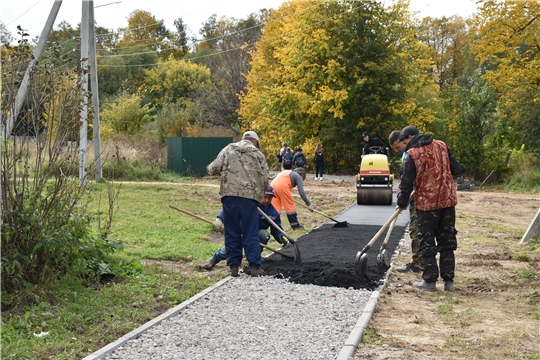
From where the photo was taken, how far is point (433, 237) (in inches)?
338

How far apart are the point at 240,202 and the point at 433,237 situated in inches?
96.4

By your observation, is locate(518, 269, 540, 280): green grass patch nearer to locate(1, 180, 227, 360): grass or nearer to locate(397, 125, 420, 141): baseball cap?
locate(397, 125, 420, 141): baseball cap

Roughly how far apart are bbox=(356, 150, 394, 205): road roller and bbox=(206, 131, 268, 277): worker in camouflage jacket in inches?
420

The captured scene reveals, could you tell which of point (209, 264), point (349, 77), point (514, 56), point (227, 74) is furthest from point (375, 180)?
point (227, 74)

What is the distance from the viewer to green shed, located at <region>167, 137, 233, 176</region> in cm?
3161

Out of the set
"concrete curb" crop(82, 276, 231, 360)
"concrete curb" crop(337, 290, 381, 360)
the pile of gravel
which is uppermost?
"concrete curb" crop(82, 276, 231, 360)

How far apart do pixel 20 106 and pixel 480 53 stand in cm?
2959

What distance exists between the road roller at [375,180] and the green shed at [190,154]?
42.7 ft

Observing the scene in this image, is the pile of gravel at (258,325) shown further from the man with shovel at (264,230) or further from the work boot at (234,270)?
the man with shovel at (264,230)

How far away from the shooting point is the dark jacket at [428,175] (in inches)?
334

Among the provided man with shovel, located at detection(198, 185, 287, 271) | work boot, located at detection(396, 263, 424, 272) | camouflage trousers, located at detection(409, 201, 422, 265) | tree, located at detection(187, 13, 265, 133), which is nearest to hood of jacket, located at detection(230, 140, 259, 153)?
man with shovel, located at detection(198, 185, 287, 271)

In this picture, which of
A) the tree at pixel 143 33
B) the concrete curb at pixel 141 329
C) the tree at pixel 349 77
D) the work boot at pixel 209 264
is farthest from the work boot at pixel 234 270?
the tree at pixel 143 33

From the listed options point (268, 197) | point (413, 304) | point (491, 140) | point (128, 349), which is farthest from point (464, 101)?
point (128, 349)

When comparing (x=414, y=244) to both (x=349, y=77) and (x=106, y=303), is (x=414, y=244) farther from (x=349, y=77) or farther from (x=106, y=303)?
(x=349, y=77)
